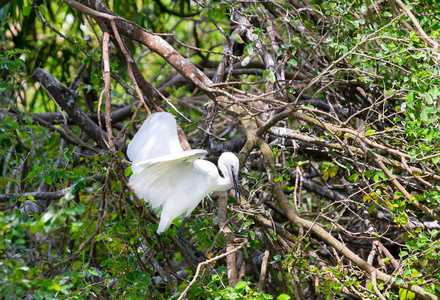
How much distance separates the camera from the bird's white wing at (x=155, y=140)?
11.3 ft

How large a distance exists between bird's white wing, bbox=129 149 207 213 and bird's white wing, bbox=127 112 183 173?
0.57 ft

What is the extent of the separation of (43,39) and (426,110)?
518 cm

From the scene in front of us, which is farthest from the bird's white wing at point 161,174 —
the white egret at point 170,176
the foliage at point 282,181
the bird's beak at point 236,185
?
the bird's beak at point 236,185

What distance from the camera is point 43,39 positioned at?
6625mm

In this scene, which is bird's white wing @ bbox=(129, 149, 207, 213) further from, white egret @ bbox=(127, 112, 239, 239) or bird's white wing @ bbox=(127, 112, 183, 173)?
bird's white wing @ bbox=(127, 112, 183, 173)

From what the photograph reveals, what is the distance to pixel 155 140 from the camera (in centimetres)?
344

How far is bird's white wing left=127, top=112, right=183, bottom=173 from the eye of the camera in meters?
3.44

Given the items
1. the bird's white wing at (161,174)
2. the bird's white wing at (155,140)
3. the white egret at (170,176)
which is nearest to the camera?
the bird's white wing at (161,174)

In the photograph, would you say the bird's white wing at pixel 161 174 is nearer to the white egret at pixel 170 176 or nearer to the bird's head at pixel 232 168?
the white egret at pixel 170 176

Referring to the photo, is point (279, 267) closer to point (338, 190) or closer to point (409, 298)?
point (409, 298)

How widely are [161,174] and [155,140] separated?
311 mm

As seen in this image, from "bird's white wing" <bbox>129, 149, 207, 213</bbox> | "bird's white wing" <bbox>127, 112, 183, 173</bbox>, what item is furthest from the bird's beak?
"bird's white wing" <bbox>127, 112, 183, 173</bbox>

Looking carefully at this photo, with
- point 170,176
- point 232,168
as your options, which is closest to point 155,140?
point 170,176

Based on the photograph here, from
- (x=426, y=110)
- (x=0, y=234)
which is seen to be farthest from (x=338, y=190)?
(x=0, y=234)
